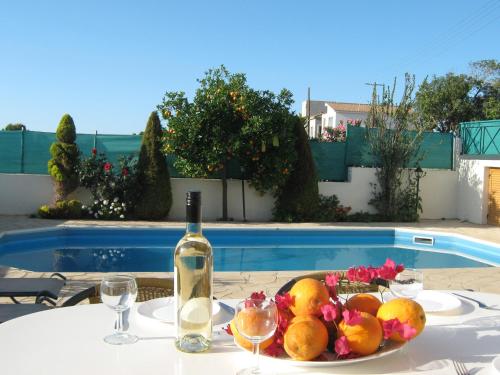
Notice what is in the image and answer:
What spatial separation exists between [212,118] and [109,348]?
9.11 m

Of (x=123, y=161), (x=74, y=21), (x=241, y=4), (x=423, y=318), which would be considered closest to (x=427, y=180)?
(x=241, y=4)

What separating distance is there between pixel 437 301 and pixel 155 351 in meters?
1.19

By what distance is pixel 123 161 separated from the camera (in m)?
11.2

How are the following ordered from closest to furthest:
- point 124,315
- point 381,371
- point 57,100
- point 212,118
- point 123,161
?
point 381,371, point 124,315, point 212,118, point 123,161, point 57,100

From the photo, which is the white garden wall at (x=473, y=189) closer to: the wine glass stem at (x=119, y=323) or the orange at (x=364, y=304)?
the orange at (x=364, y=304)

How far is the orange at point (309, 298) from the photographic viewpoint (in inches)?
56.1

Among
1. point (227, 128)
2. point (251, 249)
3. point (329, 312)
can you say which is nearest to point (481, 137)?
point (227, 128)

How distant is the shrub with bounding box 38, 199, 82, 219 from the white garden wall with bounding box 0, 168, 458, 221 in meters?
0.51

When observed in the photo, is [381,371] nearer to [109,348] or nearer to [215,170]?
[109,348]

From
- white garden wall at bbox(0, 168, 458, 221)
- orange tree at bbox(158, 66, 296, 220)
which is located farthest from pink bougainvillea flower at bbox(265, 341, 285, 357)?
white garden wall at bbox(0, 168, 458, 221)

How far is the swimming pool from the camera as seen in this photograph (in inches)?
311

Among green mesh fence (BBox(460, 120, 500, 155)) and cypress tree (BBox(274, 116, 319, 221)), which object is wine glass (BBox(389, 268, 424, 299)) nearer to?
cypress tree (BBox(274, 116, 319, 221))

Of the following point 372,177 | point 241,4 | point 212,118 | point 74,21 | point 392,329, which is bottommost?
point 392,329

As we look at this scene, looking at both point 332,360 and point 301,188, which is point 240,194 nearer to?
point 301,188
